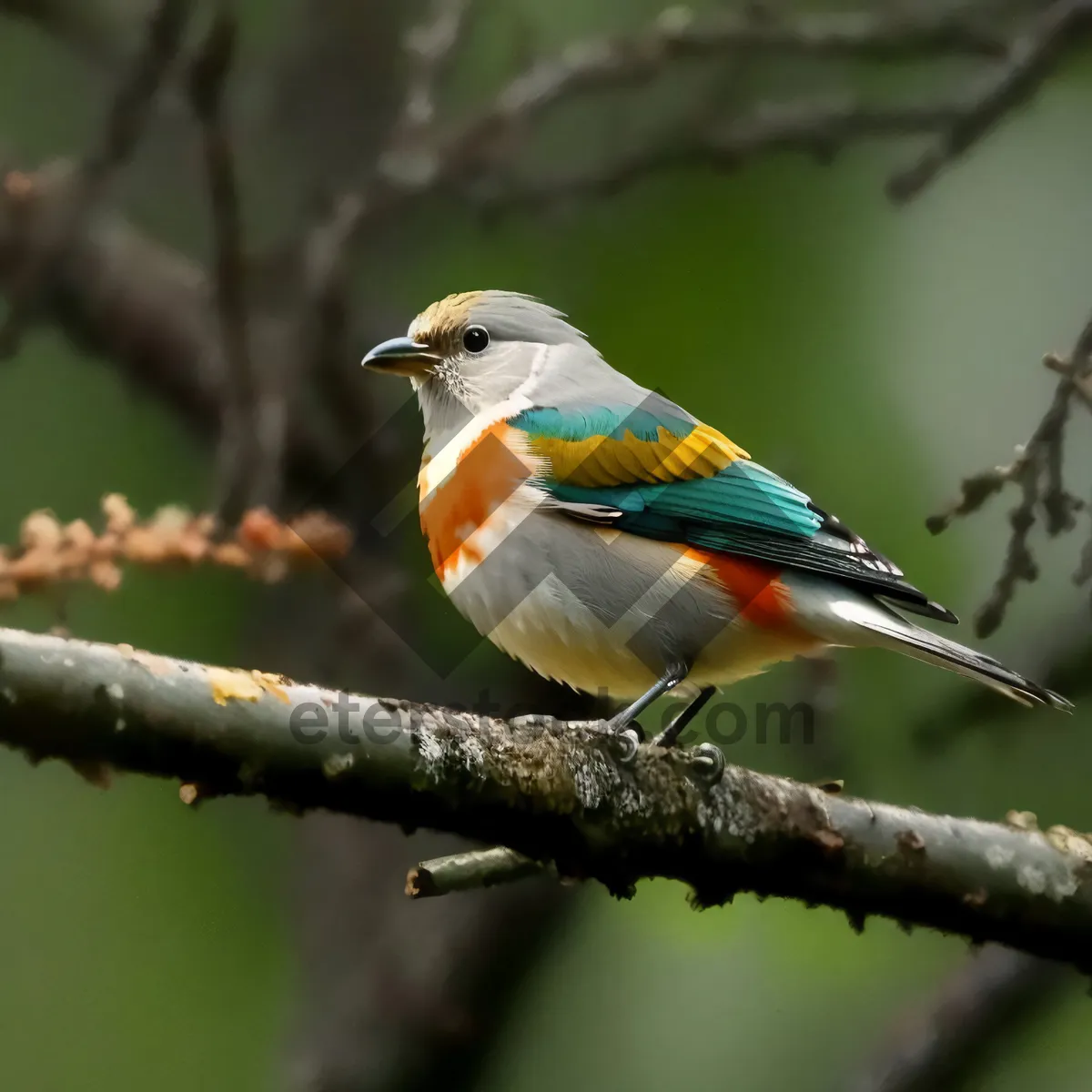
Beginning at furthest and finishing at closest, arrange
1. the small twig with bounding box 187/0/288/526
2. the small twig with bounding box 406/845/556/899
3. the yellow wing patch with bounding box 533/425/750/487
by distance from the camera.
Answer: the small twig with bounding box 187/0/288/526 → the yellow wing patch with bounding box 533/425/750/487 → the small twig with bounding box 406/845/556/899

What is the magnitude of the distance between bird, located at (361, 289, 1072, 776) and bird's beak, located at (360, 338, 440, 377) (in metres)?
0.17

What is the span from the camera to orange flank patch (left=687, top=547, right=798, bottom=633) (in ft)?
6.50

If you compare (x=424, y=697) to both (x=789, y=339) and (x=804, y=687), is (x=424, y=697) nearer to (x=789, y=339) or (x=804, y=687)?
(x=804, y=687)

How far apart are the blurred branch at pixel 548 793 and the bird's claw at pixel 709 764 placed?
0.01 metres

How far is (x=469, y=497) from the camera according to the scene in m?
1.98

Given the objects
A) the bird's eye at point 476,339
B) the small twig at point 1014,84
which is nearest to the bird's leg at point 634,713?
the bird's eye at point 476,339

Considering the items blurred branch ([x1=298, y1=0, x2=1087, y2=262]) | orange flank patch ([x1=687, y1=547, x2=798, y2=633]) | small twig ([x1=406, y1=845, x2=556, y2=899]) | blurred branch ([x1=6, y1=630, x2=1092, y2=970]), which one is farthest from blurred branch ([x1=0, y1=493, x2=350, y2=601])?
blurred branch ([x1=298, y1=0, x2=1087, y2=262])

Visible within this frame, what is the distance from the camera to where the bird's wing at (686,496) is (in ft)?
6.46

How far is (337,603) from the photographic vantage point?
281 centimetres

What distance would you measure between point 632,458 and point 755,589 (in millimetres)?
297

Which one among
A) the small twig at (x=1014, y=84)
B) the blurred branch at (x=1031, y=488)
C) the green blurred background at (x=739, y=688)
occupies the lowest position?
the green blurred background at (x=739, y=688)

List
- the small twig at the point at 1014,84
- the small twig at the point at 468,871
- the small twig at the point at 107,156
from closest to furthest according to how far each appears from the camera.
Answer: the small twig at the point at 468,871
the small twig at the point at 107,156
the small twig at the point at 1014,84

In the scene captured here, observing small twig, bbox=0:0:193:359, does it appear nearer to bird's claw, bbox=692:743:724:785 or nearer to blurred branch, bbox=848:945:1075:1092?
bird's claw, bbox=692:743:724:785

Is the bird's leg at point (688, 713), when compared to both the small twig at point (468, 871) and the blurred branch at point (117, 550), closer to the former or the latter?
the small twig at point (468, 871)
